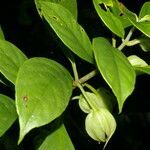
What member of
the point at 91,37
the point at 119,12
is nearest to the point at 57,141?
the point at 119,12

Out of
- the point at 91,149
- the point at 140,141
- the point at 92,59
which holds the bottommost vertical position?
the point at 140,141

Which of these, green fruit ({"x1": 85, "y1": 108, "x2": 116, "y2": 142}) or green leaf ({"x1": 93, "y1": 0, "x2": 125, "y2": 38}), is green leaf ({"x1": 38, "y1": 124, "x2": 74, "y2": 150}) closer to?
green fruit ({"x1": 85, "y1": 108, "x2": 116, "y2": 142})

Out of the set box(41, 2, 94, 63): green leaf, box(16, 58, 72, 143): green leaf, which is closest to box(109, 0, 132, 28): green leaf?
box(41, 2, 94, 63): green leaf

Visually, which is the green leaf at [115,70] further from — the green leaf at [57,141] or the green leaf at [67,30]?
the green leaf at [57,141]

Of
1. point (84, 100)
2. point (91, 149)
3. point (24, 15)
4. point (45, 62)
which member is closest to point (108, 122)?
point (84, 100)

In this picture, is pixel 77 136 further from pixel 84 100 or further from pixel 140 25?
pixel 140 25

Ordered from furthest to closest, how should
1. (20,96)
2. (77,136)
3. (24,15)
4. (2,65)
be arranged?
(24,15) → (77,136) → (2,65) → (20,96)
